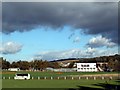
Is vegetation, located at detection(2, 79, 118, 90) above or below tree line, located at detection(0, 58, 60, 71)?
below

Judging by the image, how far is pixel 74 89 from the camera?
2967cm

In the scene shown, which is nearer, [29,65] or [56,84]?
[56,84]

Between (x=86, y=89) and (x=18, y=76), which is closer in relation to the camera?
(x=86, y=89)

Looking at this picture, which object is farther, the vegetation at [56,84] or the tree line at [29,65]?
the tree line at [29,65]

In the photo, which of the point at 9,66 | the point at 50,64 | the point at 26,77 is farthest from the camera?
the point at 50,64

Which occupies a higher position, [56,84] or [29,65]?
[29,65]

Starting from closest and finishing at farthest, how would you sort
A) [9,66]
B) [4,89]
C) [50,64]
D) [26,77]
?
1. [4,89]
2. [26,77]
3. [9,66]
4. [50,64]

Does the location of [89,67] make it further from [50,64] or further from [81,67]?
[50,64]

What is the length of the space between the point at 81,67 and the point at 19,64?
109ft

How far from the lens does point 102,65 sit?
19100cm

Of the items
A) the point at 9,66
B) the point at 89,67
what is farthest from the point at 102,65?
the point at 9,66

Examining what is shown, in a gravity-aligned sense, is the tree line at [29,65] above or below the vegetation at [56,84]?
above

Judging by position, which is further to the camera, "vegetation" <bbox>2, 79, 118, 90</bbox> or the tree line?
the tree line

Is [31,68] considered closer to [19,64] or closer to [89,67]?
[19,64]
